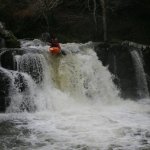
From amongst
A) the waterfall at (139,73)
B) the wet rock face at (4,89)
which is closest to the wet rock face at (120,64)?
the waterfall at (139,73)

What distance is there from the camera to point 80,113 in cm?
1256

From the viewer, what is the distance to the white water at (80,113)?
994 centimetres

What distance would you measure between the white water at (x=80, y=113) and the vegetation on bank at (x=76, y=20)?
4363 mm

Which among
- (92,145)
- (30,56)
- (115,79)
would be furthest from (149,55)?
(92,145)

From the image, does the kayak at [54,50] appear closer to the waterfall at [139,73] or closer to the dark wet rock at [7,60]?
the dark wet rock at [7,60]

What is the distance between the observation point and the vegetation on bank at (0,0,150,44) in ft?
65.6

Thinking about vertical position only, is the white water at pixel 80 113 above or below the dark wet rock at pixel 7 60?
below

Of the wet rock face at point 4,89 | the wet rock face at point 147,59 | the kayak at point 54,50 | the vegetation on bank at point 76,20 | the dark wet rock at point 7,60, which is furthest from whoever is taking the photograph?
the vegetation on bank at point 76,20

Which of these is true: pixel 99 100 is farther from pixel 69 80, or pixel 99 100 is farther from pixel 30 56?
pixel 30 56

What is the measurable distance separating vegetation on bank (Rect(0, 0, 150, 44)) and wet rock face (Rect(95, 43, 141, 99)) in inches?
147

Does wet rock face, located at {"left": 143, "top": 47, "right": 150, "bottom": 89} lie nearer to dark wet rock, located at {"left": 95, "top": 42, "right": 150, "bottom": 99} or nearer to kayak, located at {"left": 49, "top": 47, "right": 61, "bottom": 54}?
dark wet rock, located at {"left": 95, "top": 42, "right": 150, "bottom": 99}

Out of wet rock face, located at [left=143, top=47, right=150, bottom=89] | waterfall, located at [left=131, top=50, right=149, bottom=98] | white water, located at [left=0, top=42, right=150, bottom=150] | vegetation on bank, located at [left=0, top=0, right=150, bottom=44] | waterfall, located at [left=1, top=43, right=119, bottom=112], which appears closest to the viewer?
white water, located at [left=0, top=42, right=150, bottom=150]

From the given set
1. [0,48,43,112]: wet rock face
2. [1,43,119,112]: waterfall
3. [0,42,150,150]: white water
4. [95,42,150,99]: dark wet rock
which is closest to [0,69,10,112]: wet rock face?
[0,48,43,112]: wet rock face

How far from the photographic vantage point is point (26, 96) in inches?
513
